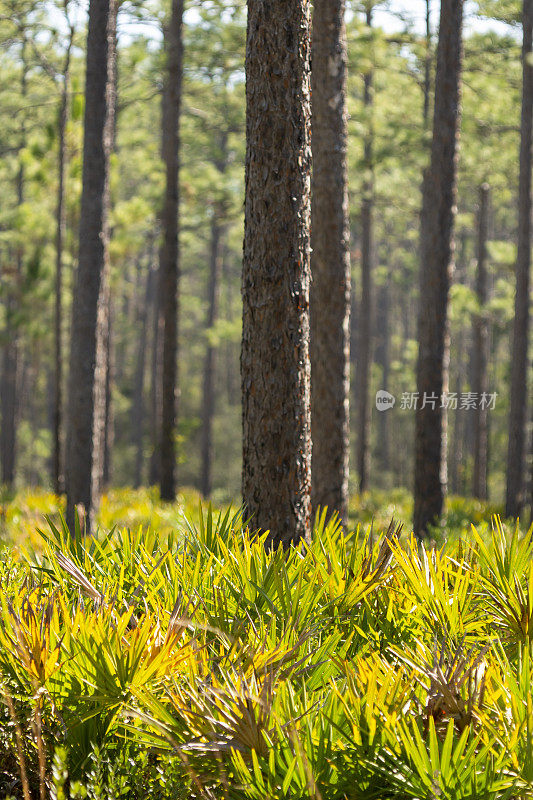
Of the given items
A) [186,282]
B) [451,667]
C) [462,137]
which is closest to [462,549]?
[451,667]

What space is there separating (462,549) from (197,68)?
18.0 m

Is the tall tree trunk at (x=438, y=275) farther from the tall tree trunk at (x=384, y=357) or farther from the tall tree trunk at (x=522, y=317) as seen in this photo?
the tall tree trunk at (x=384, y=357)

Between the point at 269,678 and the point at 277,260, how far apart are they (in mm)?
3323

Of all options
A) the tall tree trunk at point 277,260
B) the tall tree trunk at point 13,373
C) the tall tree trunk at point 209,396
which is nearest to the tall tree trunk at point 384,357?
the tall tree trunk at point 209,396

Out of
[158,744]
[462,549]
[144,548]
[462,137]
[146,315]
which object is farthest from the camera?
[146,315]

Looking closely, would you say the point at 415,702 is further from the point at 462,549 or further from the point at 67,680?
the point at 462,549

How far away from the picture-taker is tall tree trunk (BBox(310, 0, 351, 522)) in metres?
8.28

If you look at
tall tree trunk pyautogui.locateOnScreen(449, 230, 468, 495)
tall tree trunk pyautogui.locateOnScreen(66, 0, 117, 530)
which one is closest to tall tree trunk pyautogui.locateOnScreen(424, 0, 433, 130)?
tall tree trunk pyautogui.locateOnScreen(66, 0, 117, 530)

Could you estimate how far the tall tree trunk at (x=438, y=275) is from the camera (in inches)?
427

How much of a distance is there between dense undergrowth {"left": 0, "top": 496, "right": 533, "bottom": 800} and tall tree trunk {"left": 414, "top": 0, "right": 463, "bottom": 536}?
21.9 ft

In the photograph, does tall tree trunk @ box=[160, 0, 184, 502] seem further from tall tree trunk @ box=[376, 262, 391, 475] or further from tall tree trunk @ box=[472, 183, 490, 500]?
tall tree trunk @ box=[376, 262, 391, 475]

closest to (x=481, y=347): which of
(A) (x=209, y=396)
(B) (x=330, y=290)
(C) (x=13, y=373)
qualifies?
(A) (x=209, y=396)

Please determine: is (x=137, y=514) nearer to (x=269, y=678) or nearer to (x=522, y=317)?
(x=522, y=317)

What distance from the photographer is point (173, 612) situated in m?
3.50
